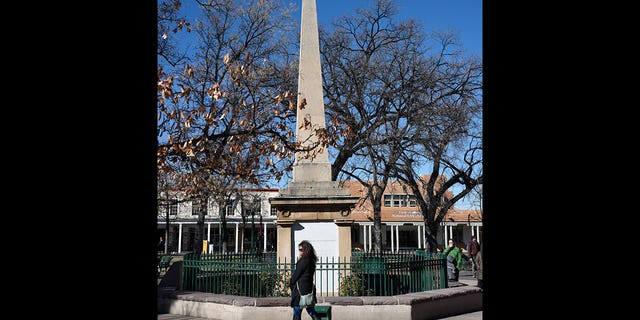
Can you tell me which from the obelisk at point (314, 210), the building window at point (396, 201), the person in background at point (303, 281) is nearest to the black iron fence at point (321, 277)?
the obelisk at point (314, 210)

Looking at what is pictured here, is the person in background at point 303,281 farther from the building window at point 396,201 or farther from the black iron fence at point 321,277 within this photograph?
the building window at point 396,201

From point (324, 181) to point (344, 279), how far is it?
2263mm

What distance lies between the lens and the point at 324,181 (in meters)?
12.2

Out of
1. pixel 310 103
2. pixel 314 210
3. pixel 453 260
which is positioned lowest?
pixel 453 260

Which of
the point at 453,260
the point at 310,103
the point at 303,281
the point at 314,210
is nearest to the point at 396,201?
the point at 453,260

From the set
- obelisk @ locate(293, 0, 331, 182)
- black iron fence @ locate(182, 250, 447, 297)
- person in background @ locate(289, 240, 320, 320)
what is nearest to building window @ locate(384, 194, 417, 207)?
black iron fence @ locate(182, 250, 447, 297)

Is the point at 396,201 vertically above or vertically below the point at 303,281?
above

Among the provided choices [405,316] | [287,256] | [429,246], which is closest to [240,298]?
[287,256]

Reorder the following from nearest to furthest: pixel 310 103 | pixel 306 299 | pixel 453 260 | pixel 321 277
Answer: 1. pixel 306 299
2. pixel 321 277
3. pixel 310 103
4. pixel 453 260

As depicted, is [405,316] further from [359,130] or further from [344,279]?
[359,130]

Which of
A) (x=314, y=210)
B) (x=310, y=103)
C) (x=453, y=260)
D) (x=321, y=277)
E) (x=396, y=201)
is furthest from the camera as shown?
(x=396, y=201)

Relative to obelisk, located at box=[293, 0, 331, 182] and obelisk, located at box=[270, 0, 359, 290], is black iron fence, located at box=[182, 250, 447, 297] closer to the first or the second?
obelisk, located at box=[270, 0, 359, 290]

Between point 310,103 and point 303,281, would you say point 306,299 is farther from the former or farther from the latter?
point 310,103
